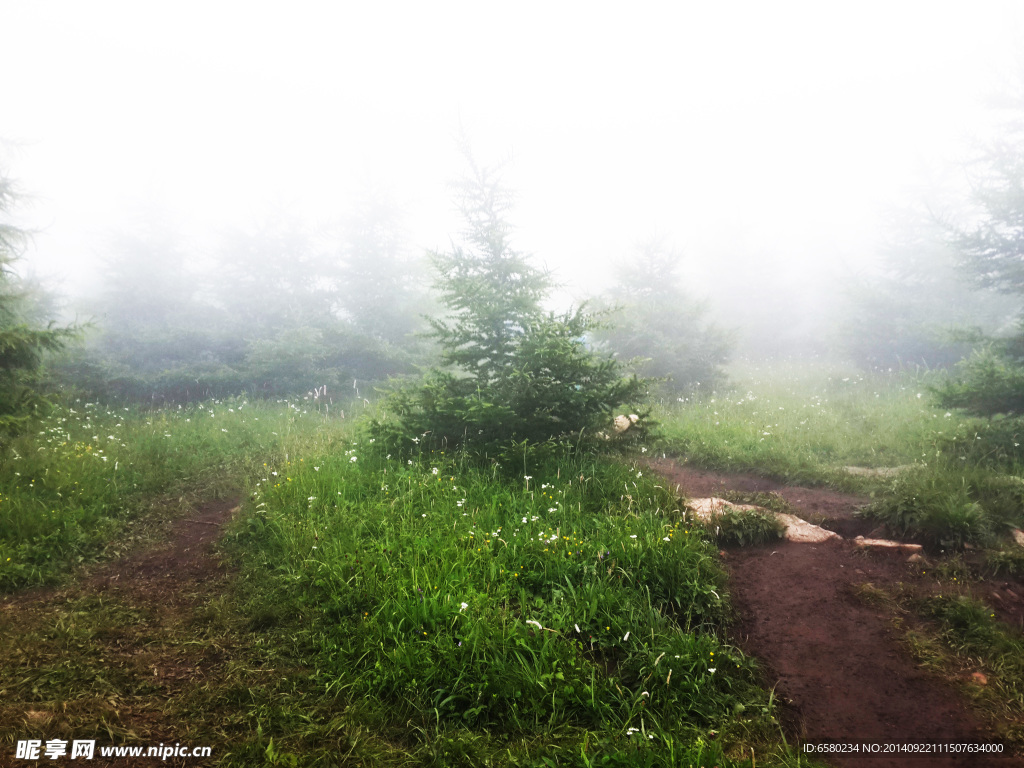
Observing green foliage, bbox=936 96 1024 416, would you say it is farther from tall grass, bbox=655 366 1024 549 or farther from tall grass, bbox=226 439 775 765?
tall grass, bbox=226 439 775 765

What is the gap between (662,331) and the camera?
16562 millimetres

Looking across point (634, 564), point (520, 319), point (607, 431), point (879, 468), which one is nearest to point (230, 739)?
point (634, 564)

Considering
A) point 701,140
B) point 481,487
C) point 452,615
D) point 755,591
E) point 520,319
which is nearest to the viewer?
point 452,615

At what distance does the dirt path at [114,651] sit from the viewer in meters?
2.72

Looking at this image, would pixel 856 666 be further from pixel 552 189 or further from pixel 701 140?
pixel 701 140

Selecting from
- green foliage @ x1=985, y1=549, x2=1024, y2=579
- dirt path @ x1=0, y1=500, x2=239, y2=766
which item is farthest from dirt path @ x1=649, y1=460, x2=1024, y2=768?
dirt path @ x1=0, y1=500, x2=239, y2=766

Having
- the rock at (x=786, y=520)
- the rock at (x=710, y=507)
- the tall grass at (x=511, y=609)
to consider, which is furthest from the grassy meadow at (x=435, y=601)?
the rock at (x=786, y=520)

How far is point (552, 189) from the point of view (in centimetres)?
5797

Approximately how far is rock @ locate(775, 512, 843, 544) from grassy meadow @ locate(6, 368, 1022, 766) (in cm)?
88

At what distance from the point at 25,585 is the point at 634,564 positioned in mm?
5399

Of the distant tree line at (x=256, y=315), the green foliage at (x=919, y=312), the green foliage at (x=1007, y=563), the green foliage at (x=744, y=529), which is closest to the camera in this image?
the green foliage at (x=1007, y=563)

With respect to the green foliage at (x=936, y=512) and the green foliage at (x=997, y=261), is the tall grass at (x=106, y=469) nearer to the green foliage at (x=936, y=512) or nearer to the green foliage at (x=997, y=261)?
the green foliage at (x=936, y=512)

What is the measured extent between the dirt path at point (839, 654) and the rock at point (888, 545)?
0.12 meters

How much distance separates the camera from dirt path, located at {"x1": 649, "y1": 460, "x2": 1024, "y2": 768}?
2.89 metres
